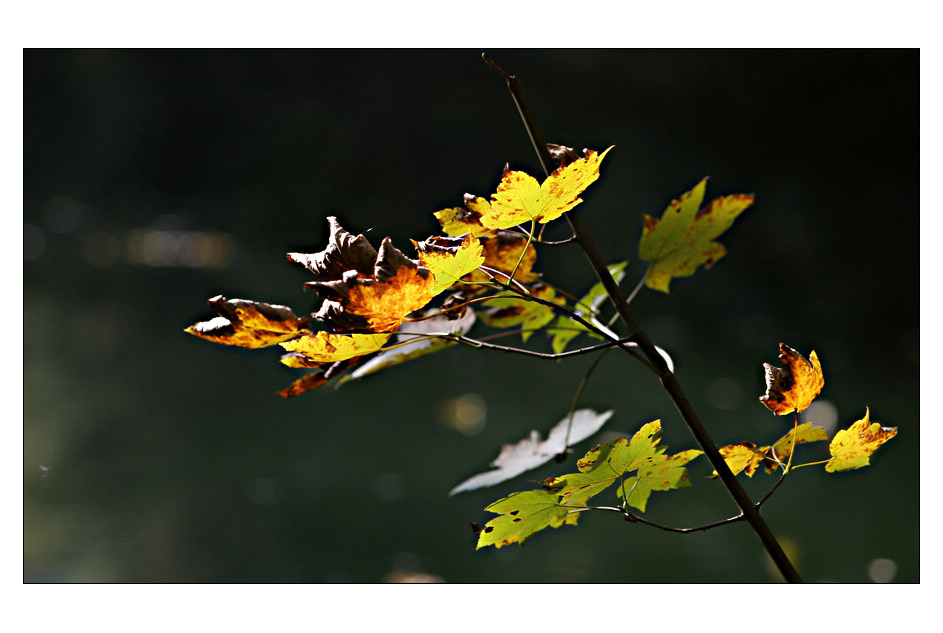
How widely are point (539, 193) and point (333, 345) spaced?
0.11 m

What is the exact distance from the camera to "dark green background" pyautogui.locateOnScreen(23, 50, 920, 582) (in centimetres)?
92

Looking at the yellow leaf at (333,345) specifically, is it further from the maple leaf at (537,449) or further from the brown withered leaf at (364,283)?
the maple leaf at (537,449)

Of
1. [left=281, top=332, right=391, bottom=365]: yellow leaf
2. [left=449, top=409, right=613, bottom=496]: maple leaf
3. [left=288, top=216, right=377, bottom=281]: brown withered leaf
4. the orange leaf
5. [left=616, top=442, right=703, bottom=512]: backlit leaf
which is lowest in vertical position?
[left=616, top=442, right=703, bottom=512]: backlit leaf

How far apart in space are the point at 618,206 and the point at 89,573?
0.96 m

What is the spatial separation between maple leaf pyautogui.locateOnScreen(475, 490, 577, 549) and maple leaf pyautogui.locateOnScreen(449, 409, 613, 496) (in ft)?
0.27

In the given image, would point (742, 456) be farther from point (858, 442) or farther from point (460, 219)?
point (460, 219)

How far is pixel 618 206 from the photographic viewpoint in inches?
38.6

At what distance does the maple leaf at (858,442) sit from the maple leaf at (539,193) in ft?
0.61

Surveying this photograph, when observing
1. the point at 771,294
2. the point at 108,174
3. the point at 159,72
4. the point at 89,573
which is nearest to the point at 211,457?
the point at 89,573

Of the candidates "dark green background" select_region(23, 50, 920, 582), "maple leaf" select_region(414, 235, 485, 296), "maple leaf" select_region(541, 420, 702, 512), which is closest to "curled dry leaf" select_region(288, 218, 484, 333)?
"maple leaf" select_region(414, 235, 485, 296)

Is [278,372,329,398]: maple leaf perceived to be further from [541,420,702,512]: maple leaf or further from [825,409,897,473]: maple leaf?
[825,409,897,473]: maple leaf

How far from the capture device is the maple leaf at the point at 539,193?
0.92 feet

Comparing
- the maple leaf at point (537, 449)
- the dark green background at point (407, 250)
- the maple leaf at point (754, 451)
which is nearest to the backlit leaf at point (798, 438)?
the maple leaf at point (754, 451)
